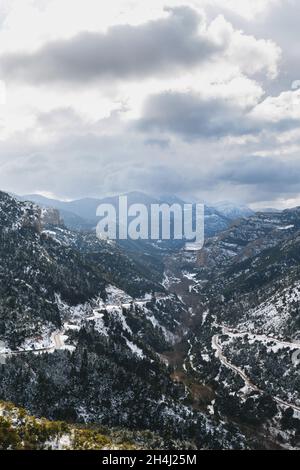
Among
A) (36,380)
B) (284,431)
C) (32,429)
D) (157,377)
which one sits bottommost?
(284,431)
